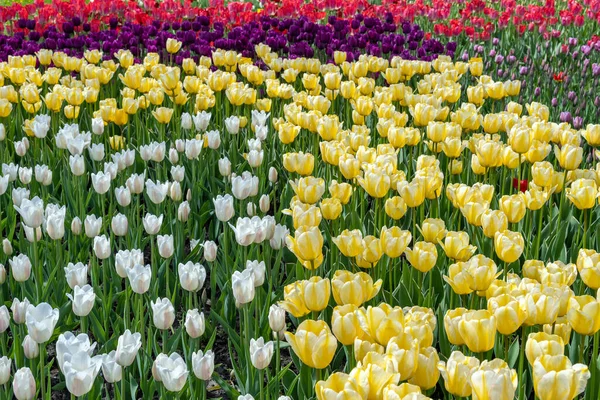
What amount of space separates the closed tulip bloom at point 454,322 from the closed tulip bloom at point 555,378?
34 centimetres

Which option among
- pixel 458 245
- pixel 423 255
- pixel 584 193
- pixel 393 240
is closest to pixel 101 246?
pixel 393 240

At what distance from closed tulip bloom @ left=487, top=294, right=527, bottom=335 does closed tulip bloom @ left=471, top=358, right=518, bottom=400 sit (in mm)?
376

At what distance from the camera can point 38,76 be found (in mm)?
5250

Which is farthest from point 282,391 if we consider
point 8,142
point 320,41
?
point 320,41

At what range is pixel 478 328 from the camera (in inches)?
74.7

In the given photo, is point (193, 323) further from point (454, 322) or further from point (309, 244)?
point (454, 322)

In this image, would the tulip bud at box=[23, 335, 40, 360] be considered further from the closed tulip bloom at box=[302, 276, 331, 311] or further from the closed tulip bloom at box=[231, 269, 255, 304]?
the closed tulip bloom at box=[302, 276, 331, 311]

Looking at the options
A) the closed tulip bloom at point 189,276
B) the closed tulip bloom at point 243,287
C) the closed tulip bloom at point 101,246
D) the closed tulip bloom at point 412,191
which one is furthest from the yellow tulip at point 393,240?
the closed tulip bloom at point 101,246

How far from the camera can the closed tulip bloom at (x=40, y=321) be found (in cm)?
213

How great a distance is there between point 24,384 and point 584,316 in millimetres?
1395

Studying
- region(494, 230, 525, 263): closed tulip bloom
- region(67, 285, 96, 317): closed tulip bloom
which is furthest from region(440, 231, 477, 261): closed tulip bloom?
region(67, 285, 96, 317): closed tulip bloom

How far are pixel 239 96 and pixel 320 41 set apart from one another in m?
2.53

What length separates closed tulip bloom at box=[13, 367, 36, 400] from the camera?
200 centimetres

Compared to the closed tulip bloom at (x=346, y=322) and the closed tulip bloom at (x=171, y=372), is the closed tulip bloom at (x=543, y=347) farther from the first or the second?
the closed tulip bloom at (x=171, y=372)
